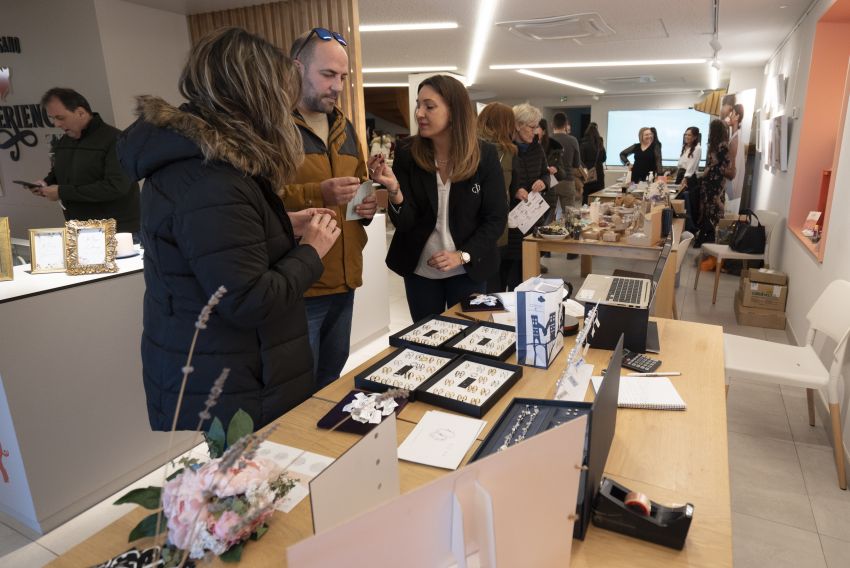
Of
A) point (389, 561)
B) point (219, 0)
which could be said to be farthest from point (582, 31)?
point (389, 561)

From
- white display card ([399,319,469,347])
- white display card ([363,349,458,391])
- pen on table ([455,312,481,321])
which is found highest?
white display card ([399,319,469,347])

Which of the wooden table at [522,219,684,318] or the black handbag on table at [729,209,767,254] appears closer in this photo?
the wooden table at [522,219,684,318]

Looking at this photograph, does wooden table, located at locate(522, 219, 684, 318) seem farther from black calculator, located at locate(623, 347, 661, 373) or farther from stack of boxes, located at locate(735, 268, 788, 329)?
black calculator, located at locate(623, 347, 661, 373)

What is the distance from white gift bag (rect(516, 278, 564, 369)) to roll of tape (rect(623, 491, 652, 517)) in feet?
1.95

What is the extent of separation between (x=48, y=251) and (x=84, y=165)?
3.13ft

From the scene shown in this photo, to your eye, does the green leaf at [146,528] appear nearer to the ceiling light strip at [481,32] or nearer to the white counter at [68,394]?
the white counter at [68,394]

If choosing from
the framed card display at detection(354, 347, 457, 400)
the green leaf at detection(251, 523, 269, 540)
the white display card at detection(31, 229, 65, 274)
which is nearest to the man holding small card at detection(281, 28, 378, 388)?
the framed card display at detection(354, 347, 457, 400)

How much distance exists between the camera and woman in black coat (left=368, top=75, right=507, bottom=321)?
7.30 feet

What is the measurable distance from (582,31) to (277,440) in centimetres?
584

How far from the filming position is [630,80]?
1155 cm

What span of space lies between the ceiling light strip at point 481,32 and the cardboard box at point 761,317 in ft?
10.8

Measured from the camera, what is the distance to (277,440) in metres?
1.26

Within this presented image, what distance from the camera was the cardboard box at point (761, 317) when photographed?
4.19 m

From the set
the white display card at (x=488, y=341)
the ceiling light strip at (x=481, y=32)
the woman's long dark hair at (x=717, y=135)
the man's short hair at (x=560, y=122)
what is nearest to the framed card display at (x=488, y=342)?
the white display card at (x=488, y=341)
